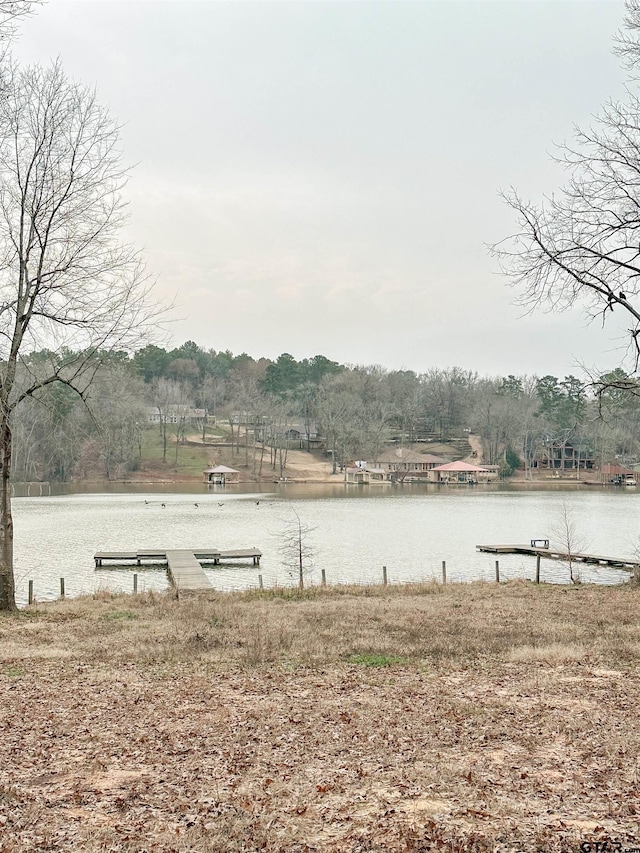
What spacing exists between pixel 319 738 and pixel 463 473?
108 metres

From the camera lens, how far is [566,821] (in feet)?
16.5

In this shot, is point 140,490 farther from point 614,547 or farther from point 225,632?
point 225,632

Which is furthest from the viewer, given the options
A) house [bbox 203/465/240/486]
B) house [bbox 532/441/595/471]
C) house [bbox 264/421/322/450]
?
house [bbox 264/421/322/450]

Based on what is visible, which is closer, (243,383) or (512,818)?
(512,818)

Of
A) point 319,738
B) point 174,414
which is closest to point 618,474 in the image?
point 174,414

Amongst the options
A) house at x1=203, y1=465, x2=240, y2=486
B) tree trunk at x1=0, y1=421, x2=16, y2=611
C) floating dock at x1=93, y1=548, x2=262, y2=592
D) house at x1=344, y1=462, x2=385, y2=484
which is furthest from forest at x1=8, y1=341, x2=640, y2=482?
tree trunk at x1=0, y1=421, x2=16, y2=611

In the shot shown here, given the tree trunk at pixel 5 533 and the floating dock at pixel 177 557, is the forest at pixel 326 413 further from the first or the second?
the tree trunk at pixel 5 533

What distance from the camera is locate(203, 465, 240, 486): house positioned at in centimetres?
9912

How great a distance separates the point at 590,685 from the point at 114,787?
578cm

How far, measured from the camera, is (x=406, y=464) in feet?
394

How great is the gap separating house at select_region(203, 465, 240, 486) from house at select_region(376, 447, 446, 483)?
2517 centimetres

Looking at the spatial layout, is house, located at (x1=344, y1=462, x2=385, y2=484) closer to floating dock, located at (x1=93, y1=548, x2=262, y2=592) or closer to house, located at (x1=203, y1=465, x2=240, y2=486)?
house, located at (x1=203, y1=465, x2=240, y2=486)

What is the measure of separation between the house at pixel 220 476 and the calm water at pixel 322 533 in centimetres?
2242

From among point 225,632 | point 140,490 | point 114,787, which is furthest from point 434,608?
point 140,490
